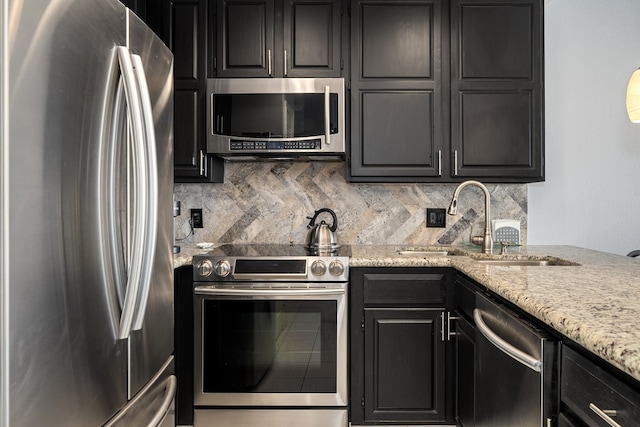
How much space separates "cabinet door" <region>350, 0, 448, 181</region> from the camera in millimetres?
2307

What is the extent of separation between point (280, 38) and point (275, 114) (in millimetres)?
462

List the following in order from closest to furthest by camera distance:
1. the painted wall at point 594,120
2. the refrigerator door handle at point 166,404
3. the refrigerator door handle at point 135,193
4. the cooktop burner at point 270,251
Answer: the refrigerator door handle at point 135,193
the refrigerator door handle at point 166,404
the cooktop burner at point 270,251
the painted wall at point 594,120

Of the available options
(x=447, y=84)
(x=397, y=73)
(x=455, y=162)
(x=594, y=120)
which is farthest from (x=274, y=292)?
(x=594, y=120)

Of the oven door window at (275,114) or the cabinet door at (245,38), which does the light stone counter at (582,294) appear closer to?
the oven door window at (275,114)

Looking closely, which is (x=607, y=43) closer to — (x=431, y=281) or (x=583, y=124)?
(x=583, y=124)

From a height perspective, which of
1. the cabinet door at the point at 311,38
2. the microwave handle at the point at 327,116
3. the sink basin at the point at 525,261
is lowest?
the sink basin at the point at 525,261

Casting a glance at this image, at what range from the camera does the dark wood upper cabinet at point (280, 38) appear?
90.8 inches

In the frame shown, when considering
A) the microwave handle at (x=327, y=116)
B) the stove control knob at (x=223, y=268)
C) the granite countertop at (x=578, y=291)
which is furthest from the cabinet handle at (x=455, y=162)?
the stove control knob at (x=223, y=268)

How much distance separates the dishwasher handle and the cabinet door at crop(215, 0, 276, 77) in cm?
171

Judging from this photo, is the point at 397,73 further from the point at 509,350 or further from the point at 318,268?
the point at 509,350

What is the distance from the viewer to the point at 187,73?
231 centimetres

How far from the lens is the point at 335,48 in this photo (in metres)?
2.31

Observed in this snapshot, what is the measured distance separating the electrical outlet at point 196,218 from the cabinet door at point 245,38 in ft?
2.91

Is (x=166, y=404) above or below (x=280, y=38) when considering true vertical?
below
